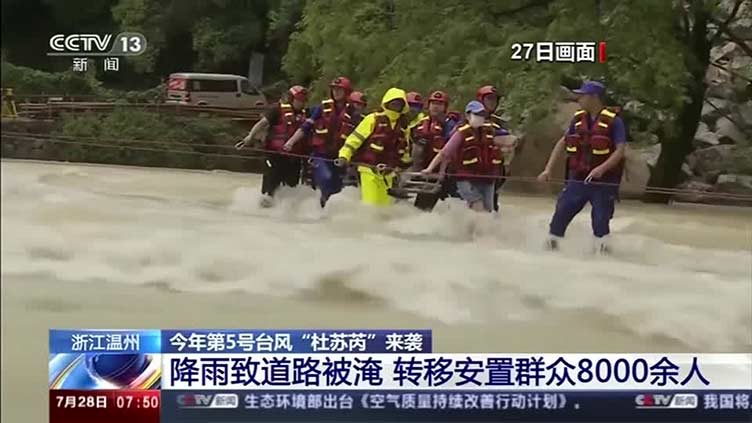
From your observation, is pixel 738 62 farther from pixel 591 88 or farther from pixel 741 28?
pixel 591 88

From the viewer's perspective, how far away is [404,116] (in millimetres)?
2885

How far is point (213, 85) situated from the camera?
277 cm

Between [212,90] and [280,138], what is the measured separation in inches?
9.9

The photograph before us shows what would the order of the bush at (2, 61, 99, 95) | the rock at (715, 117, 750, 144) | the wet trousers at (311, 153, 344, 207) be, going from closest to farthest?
the bush at (2, 61, 99, 95), the rock at (715, 117, 750, 144), the wet trousers at (311, 153, 344, 207)

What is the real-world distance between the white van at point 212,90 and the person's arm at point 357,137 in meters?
0.30

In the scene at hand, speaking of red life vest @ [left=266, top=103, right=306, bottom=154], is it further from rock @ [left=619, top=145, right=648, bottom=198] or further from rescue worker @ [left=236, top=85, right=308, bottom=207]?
rock @ [left=619, top=145, right=648, bottom=198]

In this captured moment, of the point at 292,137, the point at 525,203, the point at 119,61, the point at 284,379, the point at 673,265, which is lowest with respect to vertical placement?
the point at 284,379

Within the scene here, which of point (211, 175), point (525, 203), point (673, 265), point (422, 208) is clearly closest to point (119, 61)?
point (211, 175)

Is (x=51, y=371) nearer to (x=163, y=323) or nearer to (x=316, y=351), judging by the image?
(x=163, y=323)

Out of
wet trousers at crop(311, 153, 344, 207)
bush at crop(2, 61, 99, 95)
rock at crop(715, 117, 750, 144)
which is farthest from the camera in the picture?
wet trousers at crop(311, 153, 344, 207)

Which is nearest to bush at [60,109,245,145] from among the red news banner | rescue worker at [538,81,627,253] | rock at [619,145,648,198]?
the red news banner

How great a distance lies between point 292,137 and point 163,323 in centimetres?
67

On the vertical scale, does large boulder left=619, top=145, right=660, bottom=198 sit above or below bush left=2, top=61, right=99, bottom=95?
below

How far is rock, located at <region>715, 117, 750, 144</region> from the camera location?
2.82m
